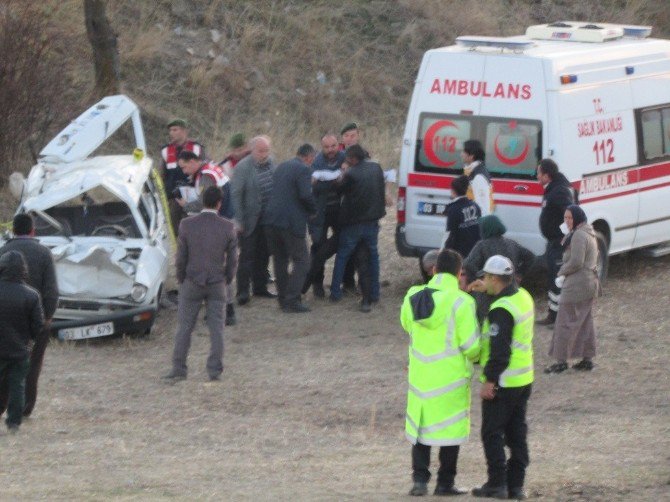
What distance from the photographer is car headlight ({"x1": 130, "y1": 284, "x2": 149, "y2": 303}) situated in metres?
12.8

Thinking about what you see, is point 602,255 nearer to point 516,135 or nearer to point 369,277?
point 516,135

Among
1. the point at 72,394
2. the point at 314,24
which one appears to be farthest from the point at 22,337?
the point at 314,24

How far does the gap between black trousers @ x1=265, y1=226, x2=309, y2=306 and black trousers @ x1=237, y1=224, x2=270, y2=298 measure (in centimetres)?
26

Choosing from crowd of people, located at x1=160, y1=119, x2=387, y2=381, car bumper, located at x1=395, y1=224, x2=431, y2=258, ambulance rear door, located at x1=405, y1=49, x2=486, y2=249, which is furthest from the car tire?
crowd of people, located at x1=160, y1=119, x2=387, y2=381

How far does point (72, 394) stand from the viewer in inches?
448

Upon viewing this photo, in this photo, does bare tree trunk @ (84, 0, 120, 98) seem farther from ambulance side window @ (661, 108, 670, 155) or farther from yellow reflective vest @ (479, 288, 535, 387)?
yellow reflective vest @ (479, 288, 535, 387)

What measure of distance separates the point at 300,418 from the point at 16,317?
2478 mm

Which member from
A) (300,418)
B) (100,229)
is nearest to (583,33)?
(100,229)

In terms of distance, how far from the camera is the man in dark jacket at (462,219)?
514 inches

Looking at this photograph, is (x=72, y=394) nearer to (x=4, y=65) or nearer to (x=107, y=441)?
(x=107, y=441)

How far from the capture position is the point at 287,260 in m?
14.3

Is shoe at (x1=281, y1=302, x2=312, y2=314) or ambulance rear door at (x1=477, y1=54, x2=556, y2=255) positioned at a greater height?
ambulance rear door at (x1=477, y1=54, x2=556, y2=255)

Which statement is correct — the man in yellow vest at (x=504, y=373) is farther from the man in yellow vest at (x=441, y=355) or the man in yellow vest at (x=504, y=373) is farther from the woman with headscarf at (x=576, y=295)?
the woman with headscarf at (x=576, y=295)

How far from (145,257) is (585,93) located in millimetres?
4881
